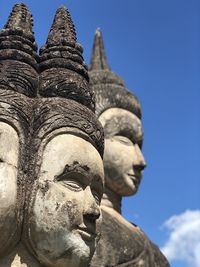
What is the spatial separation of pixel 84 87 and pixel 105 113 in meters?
2.40

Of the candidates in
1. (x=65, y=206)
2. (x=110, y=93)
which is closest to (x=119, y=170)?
(x=110, y=93)

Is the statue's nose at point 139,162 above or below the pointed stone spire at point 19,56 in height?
above

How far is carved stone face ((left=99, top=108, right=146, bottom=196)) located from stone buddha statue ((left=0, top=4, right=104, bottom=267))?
7.08 feet

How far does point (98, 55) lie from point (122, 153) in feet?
6.69

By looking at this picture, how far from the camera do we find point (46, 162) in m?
2.55

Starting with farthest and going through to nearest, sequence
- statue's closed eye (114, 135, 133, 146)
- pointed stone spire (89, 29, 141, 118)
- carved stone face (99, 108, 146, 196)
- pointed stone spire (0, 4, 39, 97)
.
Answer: pointed stone spire (89, 29, 141, 118) < statue's closed eye (114, 135, 133, 146) < carved stone face (99, 108, 146, 196) < pointed stone spire (0, 4, 39, 97)

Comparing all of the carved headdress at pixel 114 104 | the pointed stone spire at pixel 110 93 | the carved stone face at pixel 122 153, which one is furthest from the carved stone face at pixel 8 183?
the pointed stone spire at pixel 110 93

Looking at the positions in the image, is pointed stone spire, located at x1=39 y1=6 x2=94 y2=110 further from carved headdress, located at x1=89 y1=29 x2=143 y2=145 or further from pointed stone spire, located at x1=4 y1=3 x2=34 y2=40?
carved headdress, located at x1=89 y1=29 x2=143 y2=145

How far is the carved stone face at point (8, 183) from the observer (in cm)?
233

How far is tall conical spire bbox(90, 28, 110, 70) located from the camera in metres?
6.43

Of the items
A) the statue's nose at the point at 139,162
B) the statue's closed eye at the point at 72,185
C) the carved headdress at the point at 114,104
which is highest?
the carved headdress at the point at 114,104

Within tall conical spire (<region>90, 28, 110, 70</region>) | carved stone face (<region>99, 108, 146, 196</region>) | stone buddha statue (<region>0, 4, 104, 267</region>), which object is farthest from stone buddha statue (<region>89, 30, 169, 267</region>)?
stone buddha statue (<region>0, 4, 104, 267</region>)

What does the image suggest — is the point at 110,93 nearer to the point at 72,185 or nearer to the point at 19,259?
the point at 72,185

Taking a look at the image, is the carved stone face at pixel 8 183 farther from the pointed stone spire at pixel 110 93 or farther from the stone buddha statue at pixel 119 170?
the pointed stone spire at pixel 110 93
